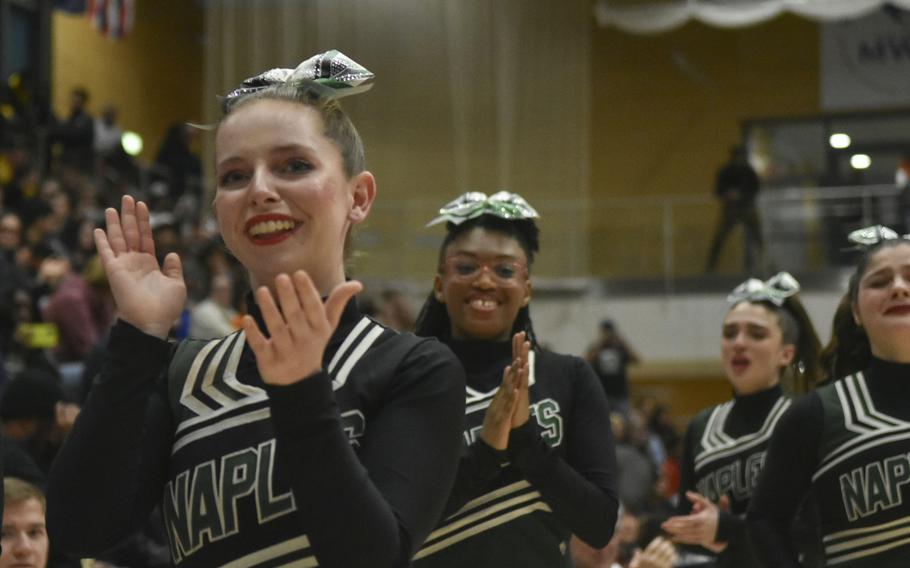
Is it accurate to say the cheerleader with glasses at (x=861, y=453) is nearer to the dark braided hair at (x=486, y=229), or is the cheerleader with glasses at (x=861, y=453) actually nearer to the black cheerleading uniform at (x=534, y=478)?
the black cheerleading uniform at (x=534, y=478)

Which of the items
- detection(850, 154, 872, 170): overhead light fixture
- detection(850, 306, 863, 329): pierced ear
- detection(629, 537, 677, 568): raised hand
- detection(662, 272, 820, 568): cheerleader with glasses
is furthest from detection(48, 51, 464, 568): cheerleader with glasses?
detection(850, 154, 872, 170): overhead light fixture

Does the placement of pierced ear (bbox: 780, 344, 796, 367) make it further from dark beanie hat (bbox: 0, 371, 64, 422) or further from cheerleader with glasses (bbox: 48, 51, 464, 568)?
cheerleader with glasses (bbox: 48, 51, 464, 568)

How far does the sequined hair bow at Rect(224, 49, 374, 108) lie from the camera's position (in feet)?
7.83

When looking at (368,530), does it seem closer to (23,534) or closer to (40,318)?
(23,534)

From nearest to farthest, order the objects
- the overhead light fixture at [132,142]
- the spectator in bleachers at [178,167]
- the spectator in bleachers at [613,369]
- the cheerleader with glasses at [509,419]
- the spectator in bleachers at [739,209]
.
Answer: the cheerleader with glasses at [509,419] → the spectator in bleachers at [613,369] → the spectator in bleachers at [739,209] → the spectator in bleachers at [178,167] → the overhead light fixture at [132,142]

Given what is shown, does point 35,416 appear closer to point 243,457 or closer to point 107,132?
point 243,457

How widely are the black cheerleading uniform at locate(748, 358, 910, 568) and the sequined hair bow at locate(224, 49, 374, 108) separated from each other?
186 centimetres

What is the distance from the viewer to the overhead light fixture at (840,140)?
59.9 feet

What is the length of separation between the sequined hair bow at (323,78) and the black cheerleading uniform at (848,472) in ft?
6.10

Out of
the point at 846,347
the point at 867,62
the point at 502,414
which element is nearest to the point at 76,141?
the point at 867,62

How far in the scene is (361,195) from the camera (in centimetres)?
240

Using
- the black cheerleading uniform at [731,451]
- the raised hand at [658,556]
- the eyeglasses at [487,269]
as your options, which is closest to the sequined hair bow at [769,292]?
the black cheerleading uniform at [731,451]

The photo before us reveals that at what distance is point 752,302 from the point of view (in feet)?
18.5

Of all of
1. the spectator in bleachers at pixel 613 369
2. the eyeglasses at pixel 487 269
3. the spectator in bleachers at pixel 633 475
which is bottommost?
the spectator in bleachers at pixel 633 475
